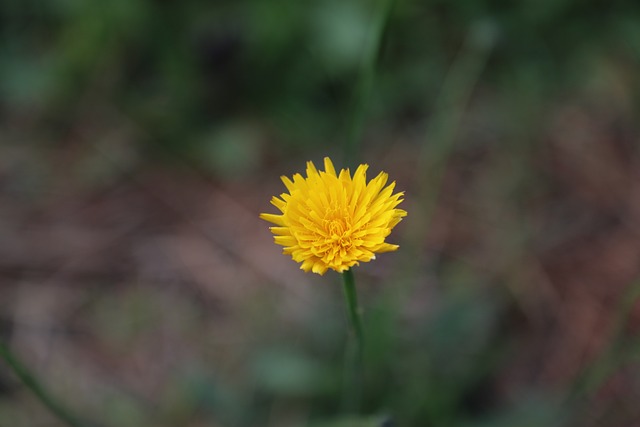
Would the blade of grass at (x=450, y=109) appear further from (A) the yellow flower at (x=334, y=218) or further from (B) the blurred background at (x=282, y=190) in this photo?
(A) the yellow flower at (x=334, y=218)

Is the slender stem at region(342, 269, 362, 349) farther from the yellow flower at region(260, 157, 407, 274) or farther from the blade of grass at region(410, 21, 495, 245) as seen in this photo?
the blade of grass at region(410, 21, 495, 245)

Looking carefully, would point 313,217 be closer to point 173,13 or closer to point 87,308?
point 87,308

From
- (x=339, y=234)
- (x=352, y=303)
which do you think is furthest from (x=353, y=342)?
(x=339, y=234)

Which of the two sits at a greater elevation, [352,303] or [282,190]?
[282,190]

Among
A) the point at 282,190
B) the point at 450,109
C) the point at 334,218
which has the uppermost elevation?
the point at 450,109

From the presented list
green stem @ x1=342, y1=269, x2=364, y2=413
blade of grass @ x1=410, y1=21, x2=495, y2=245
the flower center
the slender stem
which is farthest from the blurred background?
the flower center

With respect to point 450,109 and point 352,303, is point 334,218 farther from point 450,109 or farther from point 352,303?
point 450,109
